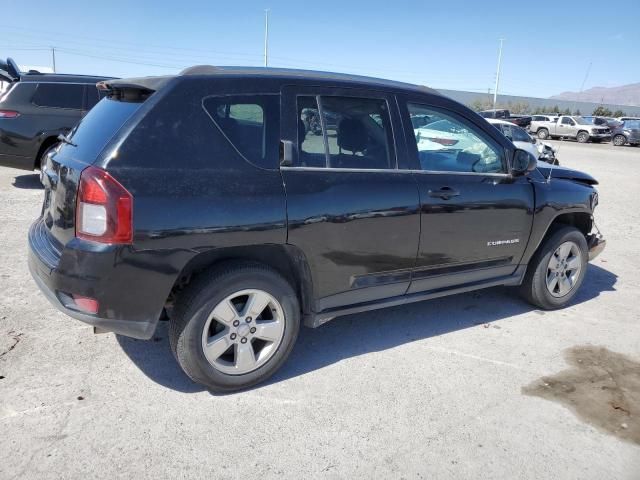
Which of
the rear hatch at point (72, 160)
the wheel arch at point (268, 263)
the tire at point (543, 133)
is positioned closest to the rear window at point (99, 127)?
the rear hatch at point (72, 160)

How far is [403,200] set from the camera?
3434 millimetres

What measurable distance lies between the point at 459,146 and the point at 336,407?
2306 millimetres

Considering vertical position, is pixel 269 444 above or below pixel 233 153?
below

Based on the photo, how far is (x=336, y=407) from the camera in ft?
9.89

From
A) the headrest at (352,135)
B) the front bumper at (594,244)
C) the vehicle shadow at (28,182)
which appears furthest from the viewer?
the vehicle shadow at (28,182)

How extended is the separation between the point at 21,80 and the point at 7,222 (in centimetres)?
325

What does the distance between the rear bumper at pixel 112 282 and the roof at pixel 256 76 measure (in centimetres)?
98

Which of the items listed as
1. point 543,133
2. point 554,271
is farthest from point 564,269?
point 543,133

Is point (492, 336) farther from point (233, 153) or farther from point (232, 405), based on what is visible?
point (233, 153)

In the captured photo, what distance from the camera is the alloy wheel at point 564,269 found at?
15.0ft

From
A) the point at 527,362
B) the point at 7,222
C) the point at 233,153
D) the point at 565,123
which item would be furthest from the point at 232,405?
the point at 565,123

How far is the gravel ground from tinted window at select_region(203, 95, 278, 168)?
1476 mm

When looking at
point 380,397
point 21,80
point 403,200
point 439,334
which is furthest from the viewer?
point 21,80

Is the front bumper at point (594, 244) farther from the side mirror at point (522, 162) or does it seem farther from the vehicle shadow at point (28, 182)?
the vehicle shadow at point (28, 182)
